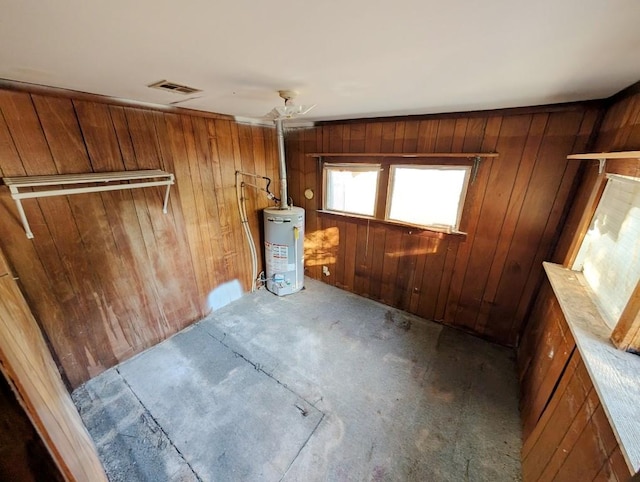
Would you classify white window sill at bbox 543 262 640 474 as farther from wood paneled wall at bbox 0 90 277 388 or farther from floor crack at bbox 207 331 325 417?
wood paneled wall at bbox 0 90 277 388

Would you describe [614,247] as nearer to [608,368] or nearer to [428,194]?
[608,368]

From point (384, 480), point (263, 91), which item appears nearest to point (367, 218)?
point (263, 91)

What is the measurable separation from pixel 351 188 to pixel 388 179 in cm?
47

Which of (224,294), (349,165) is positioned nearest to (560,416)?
(349,165)

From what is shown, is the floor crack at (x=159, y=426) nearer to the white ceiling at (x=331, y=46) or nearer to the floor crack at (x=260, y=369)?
the floor crack at (x=260, y=369)

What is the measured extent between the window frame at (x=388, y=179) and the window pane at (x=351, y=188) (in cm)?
5

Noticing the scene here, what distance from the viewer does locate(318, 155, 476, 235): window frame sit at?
86.2 inches

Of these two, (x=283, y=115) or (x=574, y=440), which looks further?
(x=283, y=115)

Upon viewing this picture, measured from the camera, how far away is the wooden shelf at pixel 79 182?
4.51 feet

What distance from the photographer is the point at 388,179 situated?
2574 mm

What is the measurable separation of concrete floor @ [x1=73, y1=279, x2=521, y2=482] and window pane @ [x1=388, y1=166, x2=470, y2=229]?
1148mm

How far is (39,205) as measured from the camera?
1.55m

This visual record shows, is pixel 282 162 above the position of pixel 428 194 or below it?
above

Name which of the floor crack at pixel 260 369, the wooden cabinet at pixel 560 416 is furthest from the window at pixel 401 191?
the floor crack at pixel 260 369
